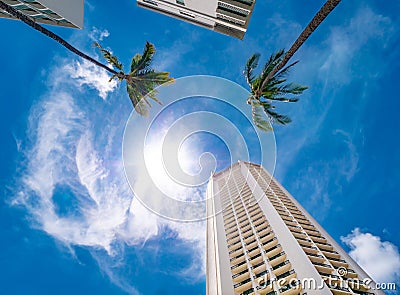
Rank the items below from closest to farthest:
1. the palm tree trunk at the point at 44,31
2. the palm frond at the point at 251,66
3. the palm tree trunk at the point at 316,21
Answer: the palm tree trunk at the point at 316,21, the palm tree trunk at the point at 44,31, the palm frond at the point at 251,66

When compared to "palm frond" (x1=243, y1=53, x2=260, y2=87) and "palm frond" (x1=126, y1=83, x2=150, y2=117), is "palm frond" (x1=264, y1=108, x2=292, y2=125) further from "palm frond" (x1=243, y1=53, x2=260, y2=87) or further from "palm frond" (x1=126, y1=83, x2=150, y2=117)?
"palm frond" (x1=126, y1=83, x2=150, y2=117)

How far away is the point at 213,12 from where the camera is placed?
87.7ft

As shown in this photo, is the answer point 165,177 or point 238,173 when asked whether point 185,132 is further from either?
point 238,173

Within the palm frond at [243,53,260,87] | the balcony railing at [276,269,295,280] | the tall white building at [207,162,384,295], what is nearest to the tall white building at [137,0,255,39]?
the palm frond at [243,53,260,87]

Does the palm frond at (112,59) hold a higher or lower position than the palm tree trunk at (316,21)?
higher

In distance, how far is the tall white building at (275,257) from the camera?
21.0 meters

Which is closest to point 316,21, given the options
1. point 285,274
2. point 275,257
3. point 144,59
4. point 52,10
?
point 144,59

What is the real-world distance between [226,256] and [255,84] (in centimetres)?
1988

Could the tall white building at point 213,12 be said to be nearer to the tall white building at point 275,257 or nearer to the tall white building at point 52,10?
the tall white building at point 52,10

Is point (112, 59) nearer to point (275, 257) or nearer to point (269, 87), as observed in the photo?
point (269, 87)

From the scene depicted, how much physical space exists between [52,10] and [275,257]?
3036 cm

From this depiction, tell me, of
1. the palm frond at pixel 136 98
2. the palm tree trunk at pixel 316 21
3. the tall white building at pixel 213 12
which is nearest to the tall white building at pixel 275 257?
the palm tree trunk at pixel 316 21

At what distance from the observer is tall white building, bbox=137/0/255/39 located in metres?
25.1

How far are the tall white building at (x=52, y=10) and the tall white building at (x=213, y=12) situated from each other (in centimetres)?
754
